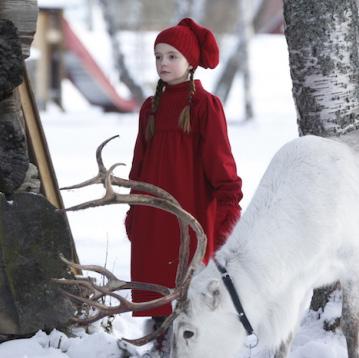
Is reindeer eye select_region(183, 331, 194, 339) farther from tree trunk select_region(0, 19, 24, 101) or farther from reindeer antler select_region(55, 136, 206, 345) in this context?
tree trunk select_region(0, 19, 24, 101)

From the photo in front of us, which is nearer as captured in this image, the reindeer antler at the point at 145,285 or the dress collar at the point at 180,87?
the reindeer antler at the point at 145,285

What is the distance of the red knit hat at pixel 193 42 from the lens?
15.2ft

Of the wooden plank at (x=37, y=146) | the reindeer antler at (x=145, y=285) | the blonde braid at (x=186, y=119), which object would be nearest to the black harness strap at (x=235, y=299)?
the reindeer antler at (x=145, y=285)

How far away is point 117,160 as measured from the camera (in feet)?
45.1

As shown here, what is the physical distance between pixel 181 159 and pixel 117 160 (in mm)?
9095

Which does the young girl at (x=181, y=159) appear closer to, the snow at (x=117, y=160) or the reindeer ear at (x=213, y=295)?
the snow at (x=117, y=160)

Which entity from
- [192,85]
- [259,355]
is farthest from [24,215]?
[259,355]

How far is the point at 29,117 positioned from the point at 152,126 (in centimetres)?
110

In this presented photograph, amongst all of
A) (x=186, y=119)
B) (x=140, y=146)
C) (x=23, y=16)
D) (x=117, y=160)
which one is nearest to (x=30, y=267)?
(x=140, y=146)

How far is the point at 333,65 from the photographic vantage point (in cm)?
512

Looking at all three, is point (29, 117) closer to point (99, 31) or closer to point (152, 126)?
point (152, 126)

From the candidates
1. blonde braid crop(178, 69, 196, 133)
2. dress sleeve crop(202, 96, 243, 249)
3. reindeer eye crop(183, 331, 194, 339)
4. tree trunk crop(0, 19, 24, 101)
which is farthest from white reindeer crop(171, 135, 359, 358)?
tree trunk crop(0, 19, 24, 101)

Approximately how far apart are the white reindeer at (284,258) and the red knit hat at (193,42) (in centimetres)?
66

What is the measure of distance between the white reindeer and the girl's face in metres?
0.68
